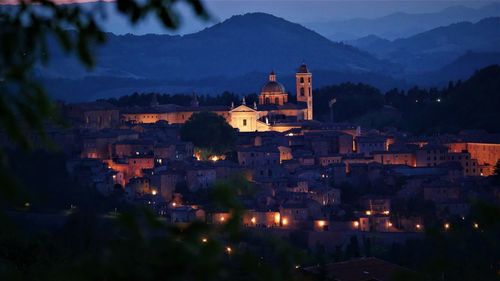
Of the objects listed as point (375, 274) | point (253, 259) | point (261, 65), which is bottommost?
point (375, 274)

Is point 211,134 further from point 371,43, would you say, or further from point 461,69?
point 371,43

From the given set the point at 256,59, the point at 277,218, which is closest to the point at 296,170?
the point at 277,218

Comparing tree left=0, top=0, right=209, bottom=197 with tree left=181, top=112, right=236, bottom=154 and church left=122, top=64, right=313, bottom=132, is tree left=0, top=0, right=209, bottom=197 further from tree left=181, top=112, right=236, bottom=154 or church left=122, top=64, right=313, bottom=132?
church left=122, top=64, right=313, bottom=132

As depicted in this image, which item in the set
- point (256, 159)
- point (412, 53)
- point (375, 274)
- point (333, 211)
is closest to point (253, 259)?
point (375, 274)

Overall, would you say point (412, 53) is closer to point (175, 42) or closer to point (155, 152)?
point (175, 42)

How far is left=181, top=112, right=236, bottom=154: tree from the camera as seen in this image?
29641 millimetres

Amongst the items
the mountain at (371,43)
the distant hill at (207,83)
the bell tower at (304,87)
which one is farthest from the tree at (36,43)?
the mountain at (371,43)

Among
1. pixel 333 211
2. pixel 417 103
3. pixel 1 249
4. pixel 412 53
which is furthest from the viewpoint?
pixel 412 53

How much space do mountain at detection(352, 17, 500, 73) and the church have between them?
52.2 m

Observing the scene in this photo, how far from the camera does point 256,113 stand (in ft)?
112

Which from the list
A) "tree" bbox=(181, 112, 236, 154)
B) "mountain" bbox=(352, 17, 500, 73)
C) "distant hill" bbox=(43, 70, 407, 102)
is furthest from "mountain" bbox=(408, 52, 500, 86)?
"tree" bbox=(181, 112, 236, 154)

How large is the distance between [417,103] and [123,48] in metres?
42.6

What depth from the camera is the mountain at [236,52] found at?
268ft

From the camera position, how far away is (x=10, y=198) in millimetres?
2400
